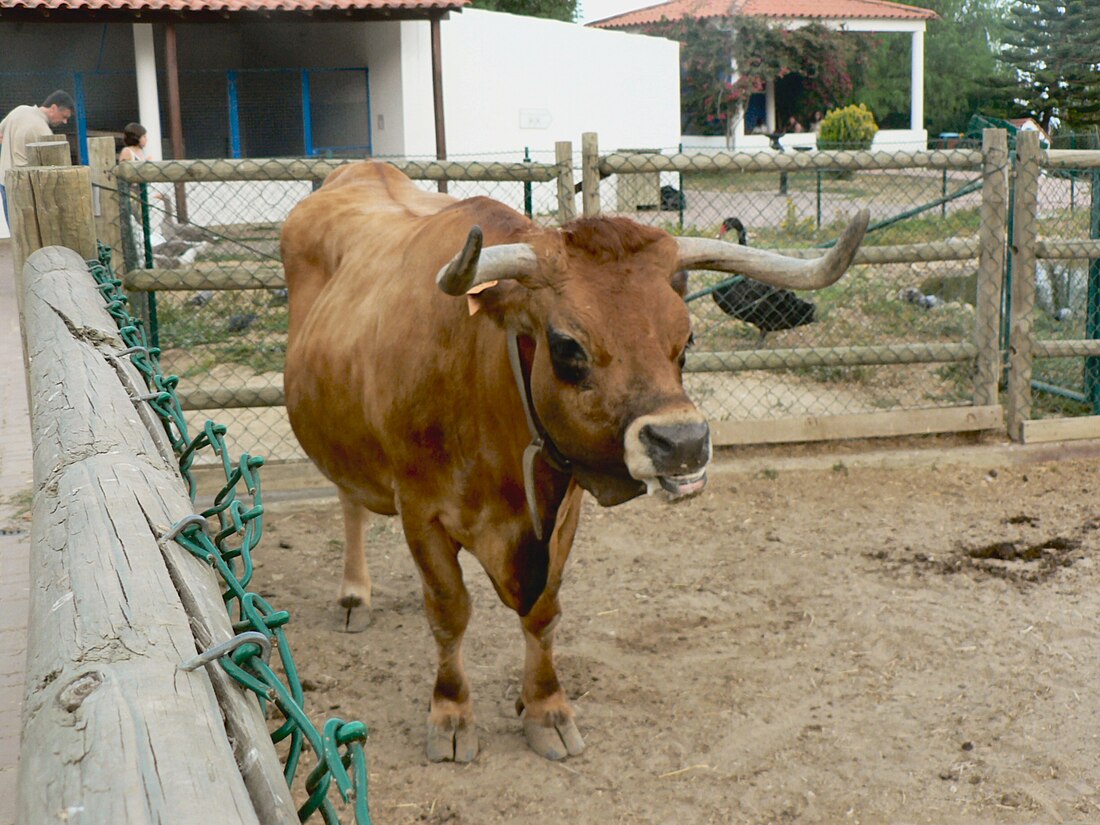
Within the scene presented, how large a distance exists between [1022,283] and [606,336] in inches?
165

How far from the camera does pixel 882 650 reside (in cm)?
442

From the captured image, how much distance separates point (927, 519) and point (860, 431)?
2.63 feet

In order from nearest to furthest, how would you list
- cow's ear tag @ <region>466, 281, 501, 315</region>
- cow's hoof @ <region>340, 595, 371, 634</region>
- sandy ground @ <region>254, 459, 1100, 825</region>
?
cow's ear tag @ <region>466, 281, 501, 315</region>
sandy ground @ <region>254, 459, 1100, 825</region>
cow's hoof @ <region>340, 595, 371, 634</region>

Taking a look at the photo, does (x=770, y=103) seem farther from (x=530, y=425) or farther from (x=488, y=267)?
(x=488, y=267)

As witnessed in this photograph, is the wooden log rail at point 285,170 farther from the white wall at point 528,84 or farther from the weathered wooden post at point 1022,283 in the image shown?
the white wall at point 528,84

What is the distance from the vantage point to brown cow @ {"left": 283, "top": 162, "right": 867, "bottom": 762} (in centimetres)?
307

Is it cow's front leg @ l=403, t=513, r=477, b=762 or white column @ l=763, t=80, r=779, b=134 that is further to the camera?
white column @ l=763, t=80, r=779, b=134

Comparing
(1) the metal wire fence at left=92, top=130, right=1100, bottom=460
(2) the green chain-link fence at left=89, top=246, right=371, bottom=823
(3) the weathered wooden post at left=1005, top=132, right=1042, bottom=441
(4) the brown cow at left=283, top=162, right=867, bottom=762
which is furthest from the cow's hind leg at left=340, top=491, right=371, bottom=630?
(3) the weathered wooden post at left=1005, top=132, right=1042, bottom=441

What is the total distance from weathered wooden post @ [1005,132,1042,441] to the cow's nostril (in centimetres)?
422

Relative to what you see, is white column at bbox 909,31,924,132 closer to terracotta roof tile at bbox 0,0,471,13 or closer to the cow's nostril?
terracotta roof tile at bbox 0,0,471,13

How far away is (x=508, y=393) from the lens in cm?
344

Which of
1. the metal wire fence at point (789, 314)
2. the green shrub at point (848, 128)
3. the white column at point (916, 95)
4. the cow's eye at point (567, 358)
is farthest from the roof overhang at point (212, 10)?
the white column at point (916, 95)

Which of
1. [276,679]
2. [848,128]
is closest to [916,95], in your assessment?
[848,128]

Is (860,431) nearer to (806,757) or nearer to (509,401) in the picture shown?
(806,757)
